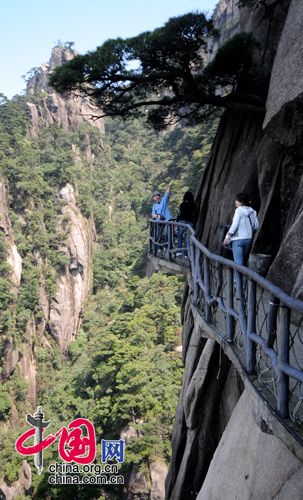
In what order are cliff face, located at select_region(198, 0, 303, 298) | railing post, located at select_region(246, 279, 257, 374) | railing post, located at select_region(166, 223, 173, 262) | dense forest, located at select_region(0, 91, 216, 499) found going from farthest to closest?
1. dense forest, located at select_region(0, 91, 216, 499)
2. railing post, located at select_region(166, 223, 173, 262)
3. cliff face, located at select_region(198, 0, 303, 298)
4. railing post, located at select_region(246, 279, 257, 374)

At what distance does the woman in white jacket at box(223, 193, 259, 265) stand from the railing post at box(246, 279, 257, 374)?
6.90 feet

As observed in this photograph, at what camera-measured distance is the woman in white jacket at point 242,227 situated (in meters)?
5.19

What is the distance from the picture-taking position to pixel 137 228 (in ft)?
188

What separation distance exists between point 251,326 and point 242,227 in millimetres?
2379

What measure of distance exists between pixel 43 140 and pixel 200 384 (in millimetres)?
50760

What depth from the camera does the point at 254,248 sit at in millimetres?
5996

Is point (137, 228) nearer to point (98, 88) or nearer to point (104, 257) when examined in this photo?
point (104, 257)

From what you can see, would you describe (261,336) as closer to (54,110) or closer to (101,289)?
(101,289)

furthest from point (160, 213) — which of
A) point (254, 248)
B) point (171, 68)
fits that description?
point (254, 248)

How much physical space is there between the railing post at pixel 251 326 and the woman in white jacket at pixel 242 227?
6.90 ft

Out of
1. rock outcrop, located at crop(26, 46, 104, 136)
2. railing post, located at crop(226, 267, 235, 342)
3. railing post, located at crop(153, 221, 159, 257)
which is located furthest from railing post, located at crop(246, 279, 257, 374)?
rock outcrop, located at crop(26, 46, 104, 136)

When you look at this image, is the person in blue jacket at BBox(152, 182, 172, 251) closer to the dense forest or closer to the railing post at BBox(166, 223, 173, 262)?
the railing post at BBox(166, 223, 173, 262)

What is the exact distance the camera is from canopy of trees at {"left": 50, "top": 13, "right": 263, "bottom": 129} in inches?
292

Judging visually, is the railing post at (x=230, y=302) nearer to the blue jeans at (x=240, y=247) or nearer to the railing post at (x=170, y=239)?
the blue jeans at (x=240, y=247)
